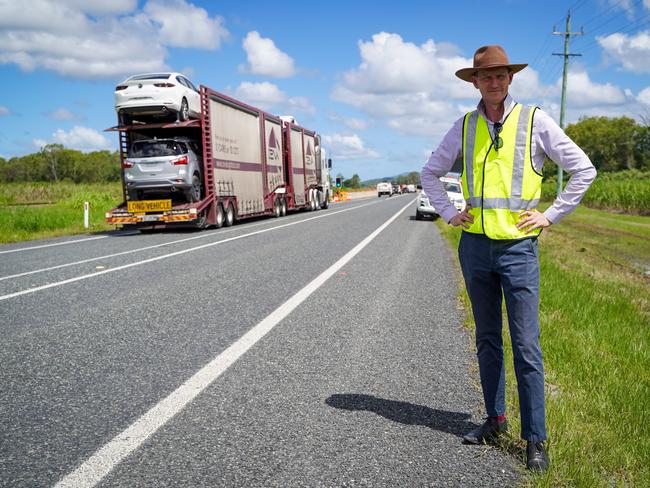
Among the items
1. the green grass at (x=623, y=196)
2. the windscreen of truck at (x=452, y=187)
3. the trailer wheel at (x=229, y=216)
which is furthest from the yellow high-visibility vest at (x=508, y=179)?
the green grass at (x=623, y=196)

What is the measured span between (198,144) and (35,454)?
15810mm

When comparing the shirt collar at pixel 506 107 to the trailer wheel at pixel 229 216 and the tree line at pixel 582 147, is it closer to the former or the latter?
the trailer wheel at pixel 229 216

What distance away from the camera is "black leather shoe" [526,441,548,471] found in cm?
283

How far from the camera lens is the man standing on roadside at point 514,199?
9.85ft

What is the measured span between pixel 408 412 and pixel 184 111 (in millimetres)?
15031

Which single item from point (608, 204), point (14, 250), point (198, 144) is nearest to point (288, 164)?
point (198, 144)

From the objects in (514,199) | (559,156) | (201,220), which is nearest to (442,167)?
(514,199)

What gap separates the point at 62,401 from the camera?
3824 millimetres

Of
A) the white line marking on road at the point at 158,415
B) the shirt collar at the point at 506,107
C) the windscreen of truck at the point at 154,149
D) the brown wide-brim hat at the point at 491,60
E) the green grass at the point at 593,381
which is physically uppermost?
the windscreen of truck at the point at 154,149

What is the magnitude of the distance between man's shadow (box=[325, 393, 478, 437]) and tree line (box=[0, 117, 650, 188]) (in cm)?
6973

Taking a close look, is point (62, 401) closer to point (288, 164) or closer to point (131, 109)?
point (131, 109)

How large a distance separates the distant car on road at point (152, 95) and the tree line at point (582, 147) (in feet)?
186

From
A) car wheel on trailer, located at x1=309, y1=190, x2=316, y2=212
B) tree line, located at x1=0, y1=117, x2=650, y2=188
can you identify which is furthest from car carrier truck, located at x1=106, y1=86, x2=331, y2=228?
tree line, located at x1=0, y1=117, x2=650, y2=188

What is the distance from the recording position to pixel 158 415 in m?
3.55
